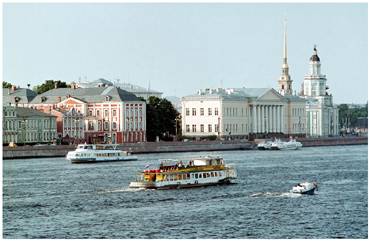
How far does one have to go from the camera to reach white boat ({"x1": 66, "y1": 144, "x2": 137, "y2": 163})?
43562mm

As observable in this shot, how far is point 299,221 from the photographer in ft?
72.5

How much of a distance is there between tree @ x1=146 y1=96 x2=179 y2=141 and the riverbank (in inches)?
146

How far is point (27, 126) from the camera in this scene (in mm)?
52562

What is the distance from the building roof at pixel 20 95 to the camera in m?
60.0

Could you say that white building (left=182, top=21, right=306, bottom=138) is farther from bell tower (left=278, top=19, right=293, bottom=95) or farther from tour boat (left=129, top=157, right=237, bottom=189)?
tour boat (left=129, top=157, right=237, bottom=189)

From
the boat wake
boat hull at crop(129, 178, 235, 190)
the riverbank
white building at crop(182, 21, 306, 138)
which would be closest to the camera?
the boat wake

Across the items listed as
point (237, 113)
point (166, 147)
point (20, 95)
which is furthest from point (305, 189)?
point (237, 113)

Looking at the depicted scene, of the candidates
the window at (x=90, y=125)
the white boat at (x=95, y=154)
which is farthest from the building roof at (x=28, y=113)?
the white boat at (x=95, y=154)

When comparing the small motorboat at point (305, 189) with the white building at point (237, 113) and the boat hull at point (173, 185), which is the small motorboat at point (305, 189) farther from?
the white building at point (237, 113)

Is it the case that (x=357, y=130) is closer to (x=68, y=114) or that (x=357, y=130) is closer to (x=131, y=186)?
(x=68, y=114)

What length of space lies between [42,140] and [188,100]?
18.0 meters

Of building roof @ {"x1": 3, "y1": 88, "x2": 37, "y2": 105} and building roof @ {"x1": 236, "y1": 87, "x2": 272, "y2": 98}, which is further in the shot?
building roof @ {"x1": 236, "y1": 87, "x2": 272, "y2": 98}

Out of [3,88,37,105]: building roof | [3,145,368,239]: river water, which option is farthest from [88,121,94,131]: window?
[3,145,368,239]: river water

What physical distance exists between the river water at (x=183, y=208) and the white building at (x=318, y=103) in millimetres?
48168
